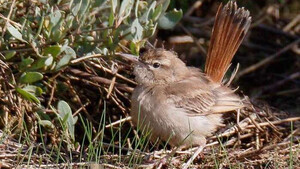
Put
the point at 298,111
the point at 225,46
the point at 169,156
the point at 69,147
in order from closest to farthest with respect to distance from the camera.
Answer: the point at 169,156, the point at 69,147, the point at 225,46, the point at 298,111

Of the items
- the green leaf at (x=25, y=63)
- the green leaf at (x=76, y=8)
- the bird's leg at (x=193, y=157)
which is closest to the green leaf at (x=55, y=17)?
the green leaf at (x=76, y=8)

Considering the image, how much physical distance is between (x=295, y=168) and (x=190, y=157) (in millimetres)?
684

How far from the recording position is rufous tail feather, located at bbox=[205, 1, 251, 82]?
4680 millimetres

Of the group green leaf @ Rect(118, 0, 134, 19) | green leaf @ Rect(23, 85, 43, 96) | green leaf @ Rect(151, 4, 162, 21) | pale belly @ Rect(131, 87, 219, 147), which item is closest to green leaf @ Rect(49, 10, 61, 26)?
green leaf @ Rect(118, 0, 134, 19)

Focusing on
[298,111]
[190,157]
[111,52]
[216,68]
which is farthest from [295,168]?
[298,111]

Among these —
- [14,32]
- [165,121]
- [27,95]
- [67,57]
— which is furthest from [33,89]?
[165,121]

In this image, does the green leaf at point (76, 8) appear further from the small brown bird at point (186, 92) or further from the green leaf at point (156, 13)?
the small brown bird at point (186, 92)

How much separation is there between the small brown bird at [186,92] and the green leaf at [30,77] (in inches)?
26.1

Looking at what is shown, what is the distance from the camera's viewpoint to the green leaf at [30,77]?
4.12 meters

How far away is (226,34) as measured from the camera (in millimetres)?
4715

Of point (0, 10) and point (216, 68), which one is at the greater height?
point (0, 10)

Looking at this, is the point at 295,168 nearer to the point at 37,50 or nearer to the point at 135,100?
the point at 135,100

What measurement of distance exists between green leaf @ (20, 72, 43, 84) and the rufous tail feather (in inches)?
51.3

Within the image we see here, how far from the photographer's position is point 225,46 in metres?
4.73
